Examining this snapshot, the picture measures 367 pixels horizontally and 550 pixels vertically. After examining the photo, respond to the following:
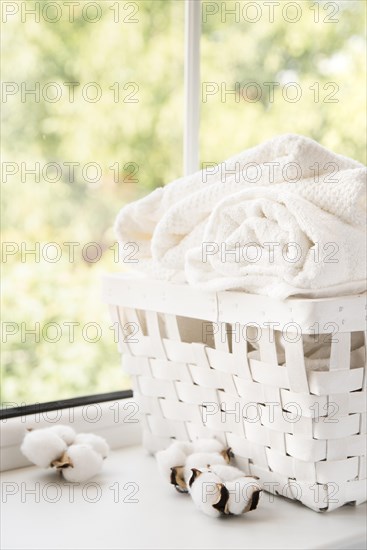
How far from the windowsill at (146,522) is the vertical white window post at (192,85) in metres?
0.58

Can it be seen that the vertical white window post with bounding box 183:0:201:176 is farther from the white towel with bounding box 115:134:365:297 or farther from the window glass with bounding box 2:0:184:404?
the white towel with bounding box 115:134:365:297

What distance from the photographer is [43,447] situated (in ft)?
3.33

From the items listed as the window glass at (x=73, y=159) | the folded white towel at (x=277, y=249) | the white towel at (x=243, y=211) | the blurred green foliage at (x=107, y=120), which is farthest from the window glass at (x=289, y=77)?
the folded white towel at (x=277, y=249)

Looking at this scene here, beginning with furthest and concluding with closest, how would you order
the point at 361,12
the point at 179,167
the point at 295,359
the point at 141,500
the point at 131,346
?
the point at 361,12 < the point at 179,167 < the point at 131,346 < the point at 141,500 < the point at 295,359

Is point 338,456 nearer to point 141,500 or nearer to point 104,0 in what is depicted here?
point 141,500

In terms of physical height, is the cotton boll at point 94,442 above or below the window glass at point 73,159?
below

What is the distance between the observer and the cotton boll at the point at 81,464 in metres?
1.00

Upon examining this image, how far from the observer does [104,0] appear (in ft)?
4.25

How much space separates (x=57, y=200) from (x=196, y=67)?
0.35 meters

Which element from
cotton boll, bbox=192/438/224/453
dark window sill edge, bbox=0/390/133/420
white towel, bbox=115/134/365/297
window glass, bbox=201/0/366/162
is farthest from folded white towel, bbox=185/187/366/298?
window glass, bbox=201/0/366/162

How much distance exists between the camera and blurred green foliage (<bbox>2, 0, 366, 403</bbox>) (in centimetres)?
128

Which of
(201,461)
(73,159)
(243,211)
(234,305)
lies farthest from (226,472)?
(73,159)

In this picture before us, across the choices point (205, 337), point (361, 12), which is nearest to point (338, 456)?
point (205, 337)

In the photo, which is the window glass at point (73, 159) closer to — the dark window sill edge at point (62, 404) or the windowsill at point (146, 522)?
the dark window sill edge at point (62, 404)
